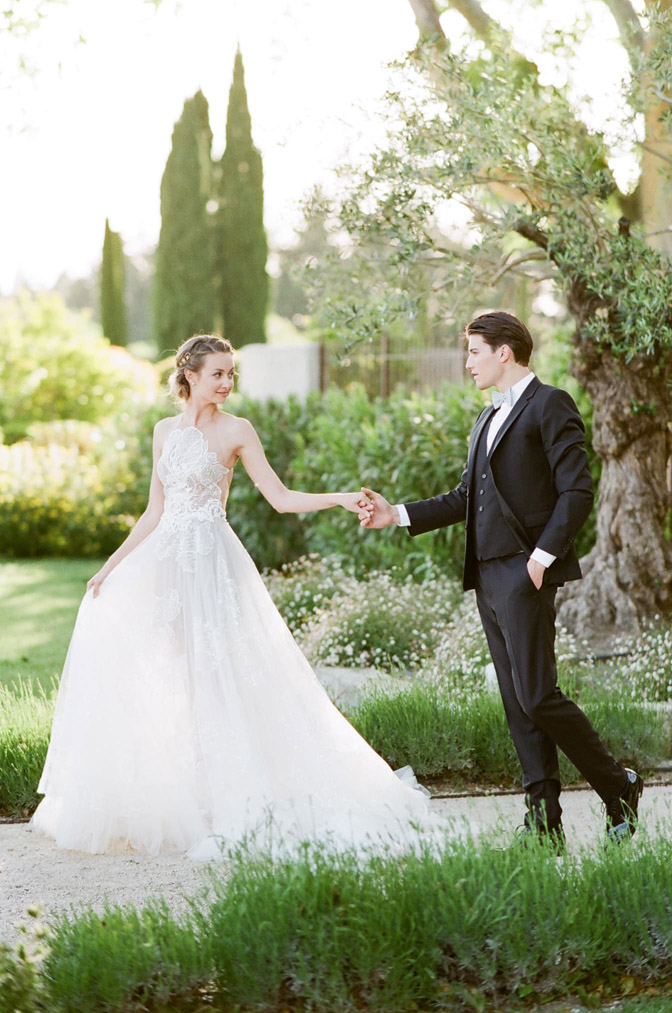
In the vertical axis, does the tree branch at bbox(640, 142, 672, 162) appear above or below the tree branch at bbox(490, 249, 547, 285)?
above

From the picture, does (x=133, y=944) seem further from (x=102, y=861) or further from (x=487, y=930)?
(x=102, y=861)

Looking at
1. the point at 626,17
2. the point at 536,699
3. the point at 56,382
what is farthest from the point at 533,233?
the point at 56,382

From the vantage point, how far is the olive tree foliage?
6156 millimetres

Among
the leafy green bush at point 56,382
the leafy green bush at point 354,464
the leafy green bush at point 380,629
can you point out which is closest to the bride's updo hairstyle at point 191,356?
the leafy green bush at point 380,629

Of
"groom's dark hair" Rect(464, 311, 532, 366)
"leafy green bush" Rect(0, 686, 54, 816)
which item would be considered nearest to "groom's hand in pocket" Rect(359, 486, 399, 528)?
"groom's dark hair" Rect(464, 311, 532, 366)

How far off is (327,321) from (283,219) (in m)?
0.85

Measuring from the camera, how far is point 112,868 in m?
4.12

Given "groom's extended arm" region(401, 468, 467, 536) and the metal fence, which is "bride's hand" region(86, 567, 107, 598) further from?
the metal fence

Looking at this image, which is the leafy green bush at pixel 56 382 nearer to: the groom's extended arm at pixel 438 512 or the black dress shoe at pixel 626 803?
the groom's extended arm at pixel 438 512

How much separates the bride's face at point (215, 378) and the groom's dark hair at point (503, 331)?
1.07 meters

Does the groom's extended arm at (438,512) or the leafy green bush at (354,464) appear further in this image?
the leafy green bush at (354,464)

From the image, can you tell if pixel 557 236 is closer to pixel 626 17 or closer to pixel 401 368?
pixel 626 17

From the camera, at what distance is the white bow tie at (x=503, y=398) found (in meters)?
4.11

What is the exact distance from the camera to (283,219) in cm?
743
